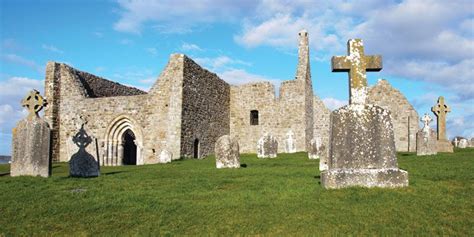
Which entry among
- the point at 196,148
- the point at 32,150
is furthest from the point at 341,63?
the point at 196,148

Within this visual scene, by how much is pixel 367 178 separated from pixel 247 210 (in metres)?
2.44

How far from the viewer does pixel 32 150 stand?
9875mm

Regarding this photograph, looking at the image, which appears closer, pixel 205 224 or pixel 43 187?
pixel 205 224

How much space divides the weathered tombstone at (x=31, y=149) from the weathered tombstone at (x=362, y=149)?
Result: 279 inches

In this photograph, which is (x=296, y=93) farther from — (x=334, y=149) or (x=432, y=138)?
(x=334, y=149)

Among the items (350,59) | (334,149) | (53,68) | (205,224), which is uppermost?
(53,68)

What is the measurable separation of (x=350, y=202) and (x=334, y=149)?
134 cm

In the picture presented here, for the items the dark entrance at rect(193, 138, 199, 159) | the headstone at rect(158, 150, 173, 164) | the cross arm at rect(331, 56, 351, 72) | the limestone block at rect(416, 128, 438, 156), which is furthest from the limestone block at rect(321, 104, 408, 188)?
the dark entrance at rect(193, 138, 199, 159)

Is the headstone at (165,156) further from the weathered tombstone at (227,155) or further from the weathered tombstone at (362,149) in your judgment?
the weathered tombstone at (362,149)

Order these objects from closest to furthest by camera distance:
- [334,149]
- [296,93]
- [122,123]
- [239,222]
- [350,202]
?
[239,222]
[350,202]
[334,149]
[122,123]
[296,93]

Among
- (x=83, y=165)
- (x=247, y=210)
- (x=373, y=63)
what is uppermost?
(x=373, y=63)

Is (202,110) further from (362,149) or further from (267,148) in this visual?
(362,149)

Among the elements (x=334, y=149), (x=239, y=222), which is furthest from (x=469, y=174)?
(x=239, y=222)

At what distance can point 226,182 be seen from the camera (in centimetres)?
830
